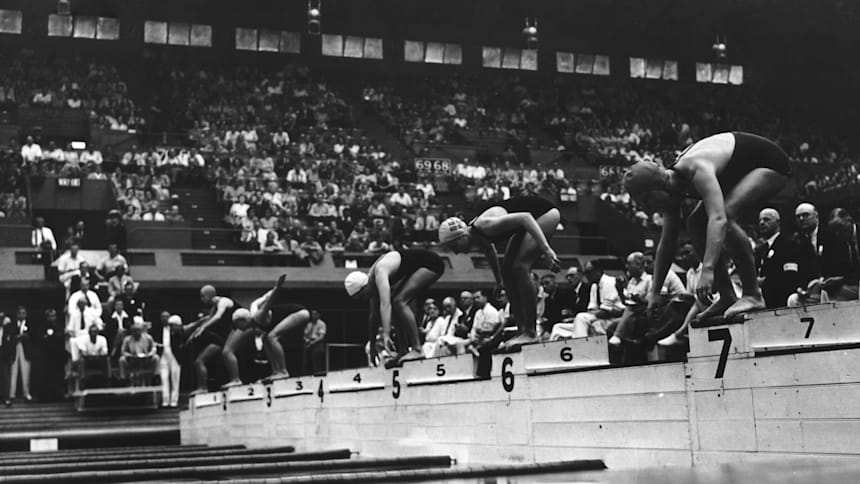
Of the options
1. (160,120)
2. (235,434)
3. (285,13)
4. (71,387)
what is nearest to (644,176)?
(235,434)

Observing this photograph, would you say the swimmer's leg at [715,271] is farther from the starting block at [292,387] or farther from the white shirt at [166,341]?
the white shirt at [166,341]

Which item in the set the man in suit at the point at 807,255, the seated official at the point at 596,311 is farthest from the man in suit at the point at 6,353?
the man in suit at the point at 807,255

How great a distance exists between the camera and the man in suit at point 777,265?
8.24 m

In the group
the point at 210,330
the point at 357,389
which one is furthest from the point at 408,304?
the point at 210,330

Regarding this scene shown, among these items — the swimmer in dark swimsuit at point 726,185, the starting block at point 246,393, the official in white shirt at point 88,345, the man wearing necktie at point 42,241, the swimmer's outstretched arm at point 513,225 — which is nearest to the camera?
the swimmer in dark swimsuit at point 726,185

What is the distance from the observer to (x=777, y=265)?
329 inches

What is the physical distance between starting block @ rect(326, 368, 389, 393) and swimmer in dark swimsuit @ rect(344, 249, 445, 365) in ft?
1.05

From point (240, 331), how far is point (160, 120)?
58.9 feet

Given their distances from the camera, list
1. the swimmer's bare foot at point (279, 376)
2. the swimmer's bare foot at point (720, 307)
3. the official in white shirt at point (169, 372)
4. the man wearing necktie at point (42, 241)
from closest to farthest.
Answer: the swimmer's bare foot at point (720, 307), the swimmer's bare foot at point (279, 376), the official in white shirt at point (169, 372), the man wearing necktie at point (42, 241)

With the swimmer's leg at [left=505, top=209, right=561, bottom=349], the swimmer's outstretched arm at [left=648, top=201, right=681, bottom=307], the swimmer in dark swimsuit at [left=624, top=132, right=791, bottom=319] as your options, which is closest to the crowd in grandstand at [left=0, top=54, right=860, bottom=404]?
the swimmer's leg at [left=505, top=209, right=561, bottom=349]

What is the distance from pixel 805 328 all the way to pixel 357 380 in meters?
6.74

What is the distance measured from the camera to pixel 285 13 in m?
37.9

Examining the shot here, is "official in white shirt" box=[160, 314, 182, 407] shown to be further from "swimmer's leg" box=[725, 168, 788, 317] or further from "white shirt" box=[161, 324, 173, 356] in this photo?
"swimmer's leg" box=[725, 168, 788, 317]

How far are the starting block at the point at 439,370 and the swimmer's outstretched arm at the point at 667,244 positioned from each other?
8.74 ft
